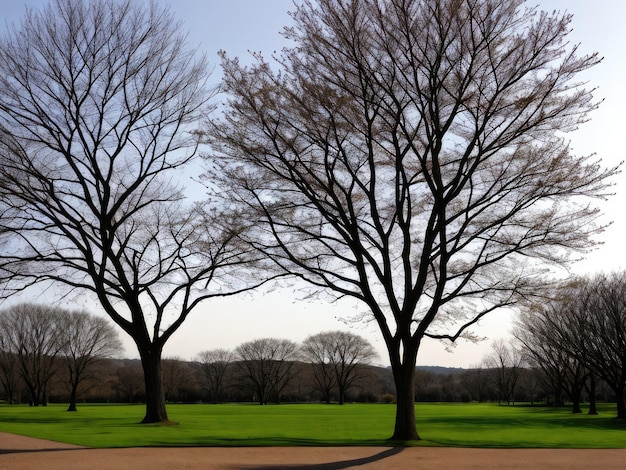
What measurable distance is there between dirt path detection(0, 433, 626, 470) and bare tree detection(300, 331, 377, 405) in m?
81.2

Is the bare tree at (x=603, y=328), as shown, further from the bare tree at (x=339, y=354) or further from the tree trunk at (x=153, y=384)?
the bare tree at (x=339, y=354)

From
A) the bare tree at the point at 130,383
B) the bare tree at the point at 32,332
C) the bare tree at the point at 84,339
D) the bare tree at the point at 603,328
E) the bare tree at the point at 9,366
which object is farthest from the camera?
the bare tree at the point at 130,383

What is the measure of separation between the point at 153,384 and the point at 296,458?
12464 millimetres

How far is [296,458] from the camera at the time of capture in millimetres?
14562

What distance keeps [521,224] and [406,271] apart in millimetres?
3932

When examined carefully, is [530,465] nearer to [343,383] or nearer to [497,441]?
[497,441]

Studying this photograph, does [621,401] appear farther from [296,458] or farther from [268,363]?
[268,363]

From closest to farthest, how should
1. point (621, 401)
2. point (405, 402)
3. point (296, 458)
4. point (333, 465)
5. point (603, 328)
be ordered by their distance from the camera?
point (333, 465)
point (296, 458)
point (405, 402)
point (603, 328)
point (621, 401)

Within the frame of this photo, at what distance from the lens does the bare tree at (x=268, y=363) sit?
97.9 metres

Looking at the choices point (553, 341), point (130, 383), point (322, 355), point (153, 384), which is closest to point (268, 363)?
point (322, 355)

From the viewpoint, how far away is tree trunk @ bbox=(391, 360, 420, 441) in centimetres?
1823

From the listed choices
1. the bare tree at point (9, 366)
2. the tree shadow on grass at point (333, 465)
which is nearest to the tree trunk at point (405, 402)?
the tree shadow on grass at point (333, 465)

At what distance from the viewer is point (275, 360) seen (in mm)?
99062

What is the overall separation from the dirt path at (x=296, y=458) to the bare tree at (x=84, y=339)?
45.7 meters
